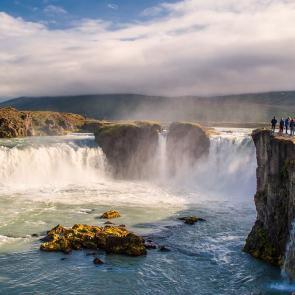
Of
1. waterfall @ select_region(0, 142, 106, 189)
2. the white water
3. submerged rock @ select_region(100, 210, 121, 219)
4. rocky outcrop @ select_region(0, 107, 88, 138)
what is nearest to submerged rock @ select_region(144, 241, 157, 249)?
submerged rock @ select_region(100, 210, 121, 219)

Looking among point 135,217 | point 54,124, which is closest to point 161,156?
point 135,217

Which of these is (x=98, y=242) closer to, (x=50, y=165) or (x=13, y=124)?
(x=50, y=165)

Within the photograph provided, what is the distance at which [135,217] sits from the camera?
4781 centimetres

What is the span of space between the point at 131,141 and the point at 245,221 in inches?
1506

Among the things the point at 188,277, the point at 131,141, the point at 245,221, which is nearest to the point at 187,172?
the point at 131,141

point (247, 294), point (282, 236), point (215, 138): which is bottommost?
point (247, 294)

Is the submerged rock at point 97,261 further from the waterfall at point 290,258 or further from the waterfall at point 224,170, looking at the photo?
the waterfall at point 224,170

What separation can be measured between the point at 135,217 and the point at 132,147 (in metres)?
34.3

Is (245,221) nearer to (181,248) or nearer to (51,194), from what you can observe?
(181,248)

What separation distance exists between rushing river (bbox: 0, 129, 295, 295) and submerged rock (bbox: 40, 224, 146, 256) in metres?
0.91

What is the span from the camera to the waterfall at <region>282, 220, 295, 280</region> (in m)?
29.9

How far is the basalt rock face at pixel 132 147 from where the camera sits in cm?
8094

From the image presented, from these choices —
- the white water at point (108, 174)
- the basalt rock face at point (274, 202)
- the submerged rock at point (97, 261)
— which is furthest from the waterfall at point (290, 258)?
the white water at point (108, 174)

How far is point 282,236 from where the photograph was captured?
32.9 m
